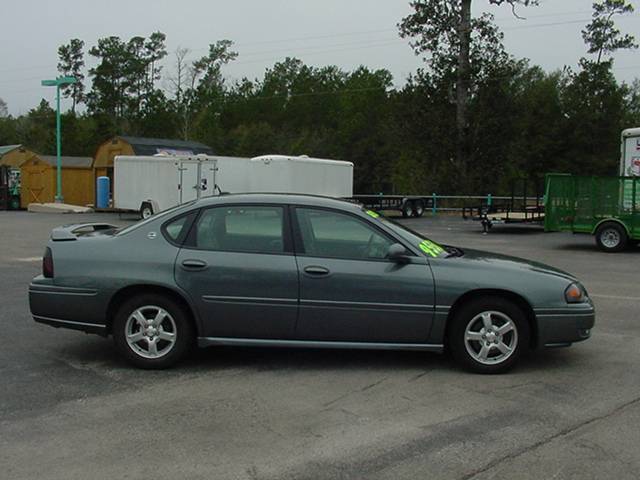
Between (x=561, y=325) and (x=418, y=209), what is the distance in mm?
25354

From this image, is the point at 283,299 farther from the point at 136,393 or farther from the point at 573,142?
the point at 573,142

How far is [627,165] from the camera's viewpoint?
18.9 metres

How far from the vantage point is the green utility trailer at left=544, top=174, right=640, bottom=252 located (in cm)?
1609

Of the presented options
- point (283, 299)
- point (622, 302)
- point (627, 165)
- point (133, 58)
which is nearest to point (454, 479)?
point (283, 299)

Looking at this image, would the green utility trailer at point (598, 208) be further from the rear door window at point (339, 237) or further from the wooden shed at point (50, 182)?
the wooden shed at point (50, 182)

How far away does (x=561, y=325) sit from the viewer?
5.82m

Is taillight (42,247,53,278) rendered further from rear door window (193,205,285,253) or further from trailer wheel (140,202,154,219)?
trailer wheel (140,202,154,219)

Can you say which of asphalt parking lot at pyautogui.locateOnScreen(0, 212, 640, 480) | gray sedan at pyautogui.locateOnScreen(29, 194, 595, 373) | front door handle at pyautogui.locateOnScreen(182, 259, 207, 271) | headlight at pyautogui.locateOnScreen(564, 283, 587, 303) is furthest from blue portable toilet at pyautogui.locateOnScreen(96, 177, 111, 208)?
headlight at pyautogui.locateOnScreen(564, 283, 587, 303)

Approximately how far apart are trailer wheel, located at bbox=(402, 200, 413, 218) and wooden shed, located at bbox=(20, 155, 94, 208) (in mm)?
18996

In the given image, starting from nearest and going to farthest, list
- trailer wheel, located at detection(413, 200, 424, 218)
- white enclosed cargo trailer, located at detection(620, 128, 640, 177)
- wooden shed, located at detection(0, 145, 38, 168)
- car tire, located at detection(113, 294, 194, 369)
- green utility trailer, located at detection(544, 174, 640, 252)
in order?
car tire, located at detection(113, 294, 194, 369)
green utility trailer, located at detection(544, 174, 640, 252)
white enclosed cargo trailer, located at detection(620, 128, 640, 177)
trailer wheel, located at detection(413, 200, 424, 218)
wooden shed, located at detection(0, 145, 38, 168)

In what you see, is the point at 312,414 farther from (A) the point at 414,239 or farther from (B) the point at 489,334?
(A) the point at 414,239

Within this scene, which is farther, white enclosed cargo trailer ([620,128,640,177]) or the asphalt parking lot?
white enclosed cargo trailer ([620,128,640,177])

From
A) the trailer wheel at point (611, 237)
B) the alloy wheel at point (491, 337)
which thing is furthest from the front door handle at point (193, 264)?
the trailer wheel at point (611, 237)

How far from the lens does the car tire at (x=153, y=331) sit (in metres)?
5.86
